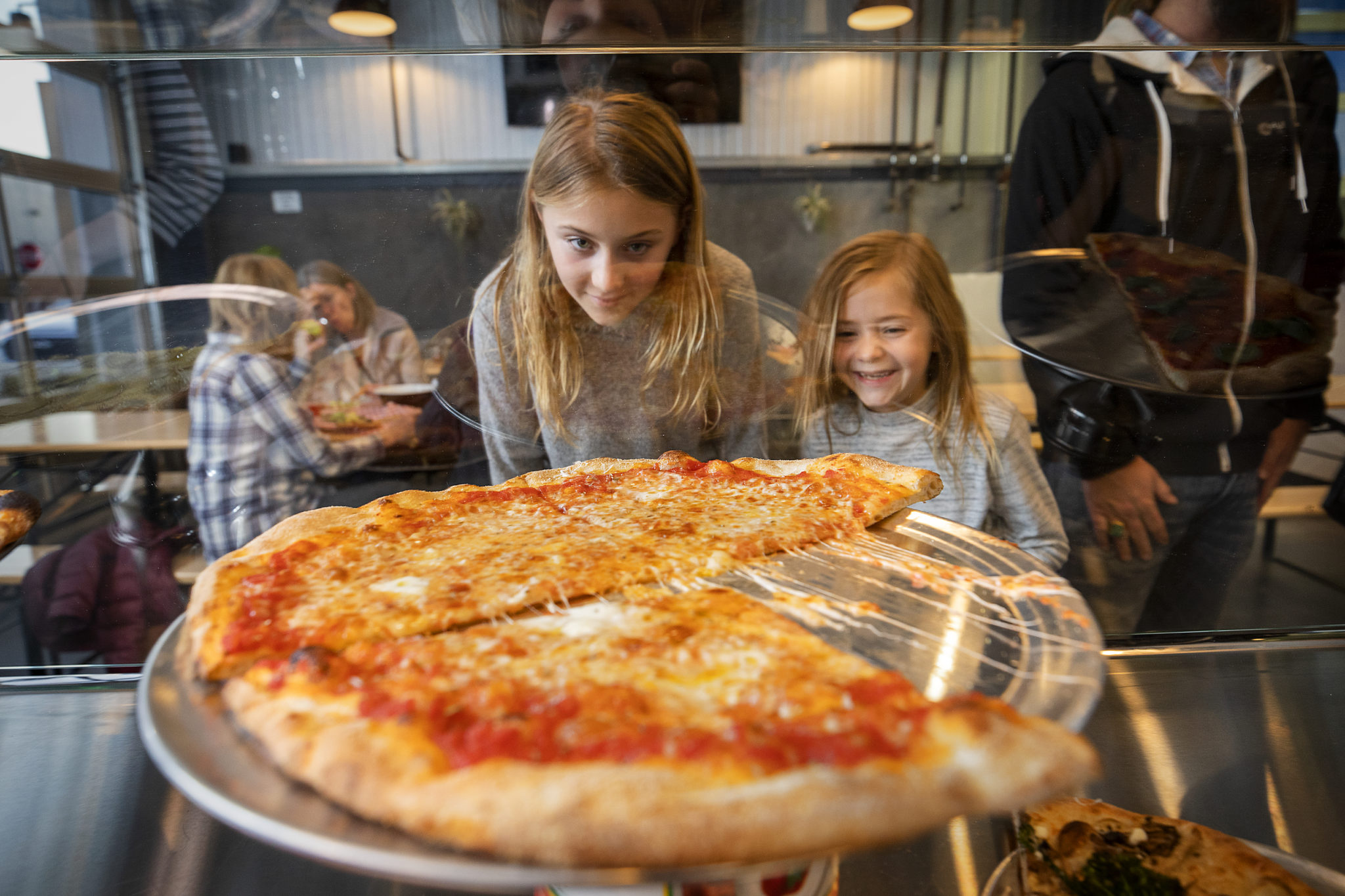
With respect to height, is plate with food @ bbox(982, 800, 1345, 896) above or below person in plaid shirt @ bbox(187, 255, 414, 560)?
below

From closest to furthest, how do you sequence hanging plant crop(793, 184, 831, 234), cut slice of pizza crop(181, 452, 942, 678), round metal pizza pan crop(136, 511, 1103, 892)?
round metal pizza pan crop(136, 511, 1103, 892) < cut slice of pizza crop(181, 452, 942, 678) < hanging plant crop(793, 184, 831, 234)

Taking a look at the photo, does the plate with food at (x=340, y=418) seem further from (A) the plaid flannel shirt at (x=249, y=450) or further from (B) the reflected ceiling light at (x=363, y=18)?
(B) the reflected ceiling light at (x=363, y=18)

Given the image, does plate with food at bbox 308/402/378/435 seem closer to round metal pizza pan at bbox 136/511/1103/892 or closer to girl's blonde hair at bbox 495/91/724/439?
girl's blonde hair at bbox 495/91/724/439

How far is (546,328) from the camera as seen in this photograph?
1508 millimetres

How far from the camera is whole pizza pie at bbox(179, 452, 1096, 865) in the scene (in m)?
0.62

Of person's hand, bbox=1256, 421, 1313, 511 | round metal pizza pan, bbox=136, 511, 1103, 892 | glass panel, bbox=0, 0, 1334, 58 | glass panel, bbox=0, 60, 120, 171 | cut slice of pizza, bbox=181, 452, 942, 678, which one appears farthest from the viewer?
person's hand, bbox=1256, 421, 1313, 511

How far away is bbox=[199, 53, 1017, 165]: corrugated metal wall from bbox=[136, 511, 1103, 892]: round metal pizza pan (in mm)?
706

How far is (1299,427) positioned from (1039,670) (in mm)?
1136

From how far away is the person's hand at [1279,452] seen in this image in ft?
5.15

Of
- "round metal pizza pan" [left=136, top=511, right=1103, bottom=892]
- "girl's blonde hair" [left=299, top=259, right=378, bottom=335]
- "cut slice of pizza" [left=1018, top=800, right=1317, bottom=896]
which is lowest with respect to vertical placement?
A: "cut slice of pizza" [left=1018, top=800, right=1317, bottom=896]

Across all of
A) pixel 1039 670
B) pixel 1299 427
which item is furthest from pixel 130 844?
pixel 1299 427

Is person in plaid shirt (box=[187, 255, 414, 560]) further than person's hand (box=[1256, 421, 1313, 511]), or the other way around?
person's hand (box=[1256, 421, 1313, 511])

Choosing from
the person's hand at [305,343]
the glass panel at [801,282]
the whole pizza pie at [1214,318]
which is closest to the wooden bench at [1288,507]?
the glass panel at [801,282]

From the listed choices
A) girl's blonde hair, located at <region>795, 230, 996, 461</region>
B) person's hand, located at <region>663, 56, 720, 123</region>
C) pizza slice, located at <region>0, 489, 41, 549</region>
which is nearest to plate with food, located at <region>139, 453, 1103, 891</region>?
girl's blonde hair, located at <region>795, 230, 996, 461</region>
